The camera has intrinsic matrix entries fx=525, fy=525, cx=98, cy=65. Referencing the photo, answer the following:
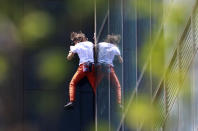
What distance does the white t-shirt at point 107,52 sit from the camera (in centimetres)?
249

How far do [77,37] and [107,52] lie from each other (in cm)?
49

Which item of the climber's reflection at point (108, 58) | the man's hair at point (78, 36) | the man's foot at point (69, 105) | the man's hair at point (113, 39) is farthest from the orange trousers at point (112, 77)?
the man's foot at point (69, 105)

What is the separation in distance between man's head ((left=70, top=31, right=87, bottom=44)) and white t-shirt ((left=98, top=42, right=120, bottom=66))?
0.22 m

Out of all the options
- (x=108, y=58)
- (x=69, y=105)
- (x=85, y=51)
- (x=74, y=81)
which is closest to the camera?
(x=108, y=58)

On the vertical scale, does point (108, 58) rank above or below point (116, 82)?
above

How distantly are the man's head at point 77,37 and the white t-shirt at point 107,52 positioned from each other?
8.8 inches

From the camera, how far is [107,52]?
273cm

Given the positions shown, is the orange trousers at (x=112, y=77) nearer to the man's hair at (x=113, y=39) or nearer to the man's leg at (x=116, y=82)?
the man's leg at (x=116, y=82)

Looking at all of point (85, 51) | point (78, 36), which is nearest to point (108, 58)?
point (85, 51)

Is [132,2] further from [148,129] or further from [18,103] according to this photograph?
[18,103]

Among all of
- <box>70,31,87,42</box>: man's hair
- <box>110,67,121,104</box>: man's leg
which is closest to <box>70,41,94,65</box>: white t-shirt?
<box>70,31,87,42</box>: man's hair

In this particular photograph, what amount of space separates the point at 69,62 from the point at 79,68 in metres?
0.42

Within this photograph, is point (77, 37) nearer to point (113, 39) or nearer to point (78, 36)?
point (78, 36)

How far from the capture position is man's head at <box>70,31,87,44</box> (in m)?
2.99
